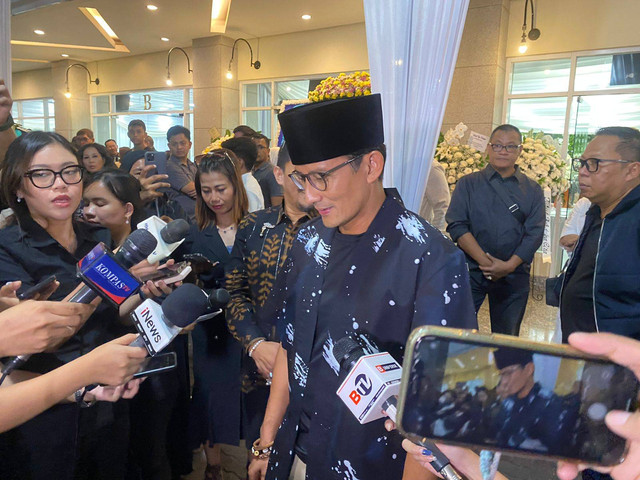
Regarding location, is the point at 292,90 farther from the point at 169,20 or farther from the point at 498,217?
the point at 498,217

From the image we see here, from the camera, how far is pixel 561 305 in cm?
222

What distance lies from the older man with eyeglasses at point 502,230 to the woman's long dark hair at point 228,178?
61.8 inches

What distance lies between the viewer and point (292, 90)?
31.8 feet

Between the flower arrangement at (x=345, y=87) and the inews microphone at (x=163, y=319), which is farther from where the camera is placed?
the flower arrangement at (x=345, y=87)

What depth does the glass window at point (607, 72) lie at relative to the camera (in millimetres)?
6297

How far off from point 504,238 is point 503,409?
2720 mm

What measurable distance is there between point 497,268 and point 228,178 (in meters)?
1.89

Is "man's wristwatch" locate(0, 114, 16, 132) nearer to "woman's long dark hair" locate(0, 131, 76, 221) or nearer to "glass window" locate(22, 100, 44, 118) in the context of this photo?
"woman's long dark hair" locate(0, 131, 76, 221)

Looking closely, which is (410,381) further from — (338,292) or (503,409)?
(338,292)

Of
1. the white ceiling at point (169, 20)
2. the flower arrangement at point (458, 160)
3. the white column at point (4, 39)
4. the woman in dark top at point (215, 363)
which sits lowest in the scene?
the woman in dark top at point (215, 363)

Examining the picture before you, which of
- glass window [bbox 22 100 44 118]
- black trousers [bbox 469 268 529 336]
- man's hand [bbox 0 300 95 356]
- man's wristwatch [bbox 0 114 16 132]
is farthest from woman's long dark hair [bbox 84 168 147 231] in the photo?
glass window [bbox 22 100 44 118]

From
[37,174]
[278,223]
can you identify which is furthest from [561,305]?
[37,174]

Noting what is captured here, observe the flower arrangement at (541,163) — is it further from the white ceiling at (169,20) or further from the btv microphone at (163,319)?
the btv microphone at (163,319)

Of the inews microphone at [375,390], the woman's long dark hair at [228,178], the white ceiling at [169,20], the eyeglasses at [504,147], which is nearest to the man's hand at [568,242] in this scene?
the eyeglasses at [504,147]
